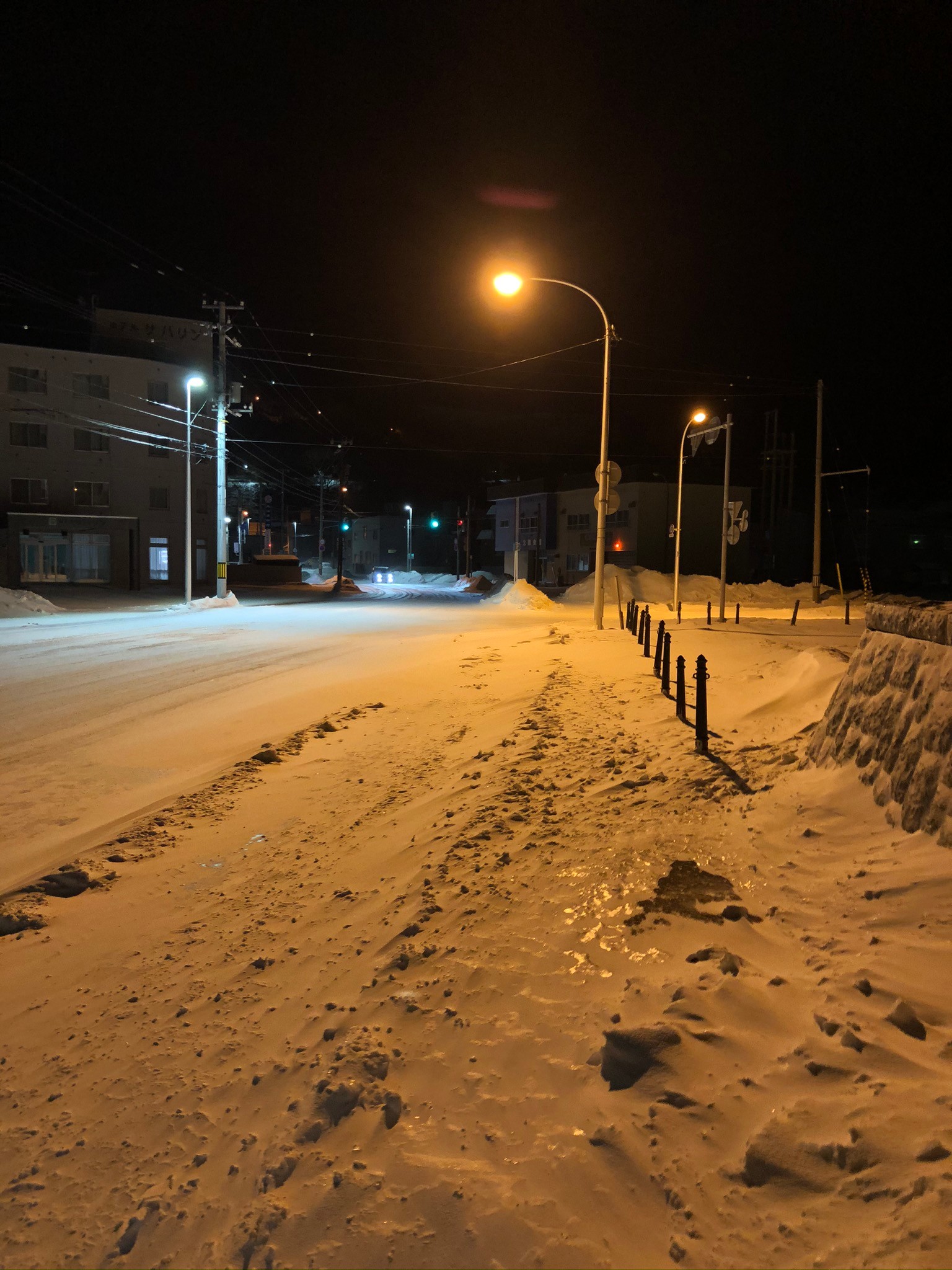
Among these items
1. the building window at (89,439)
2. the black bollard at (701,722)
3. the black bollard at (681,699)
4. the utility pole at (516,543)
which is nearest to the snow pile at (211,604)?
the building window at (89,439)

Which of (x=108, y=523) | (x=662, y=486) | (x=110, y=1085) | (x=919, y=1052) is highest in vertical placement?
(x=662, y=486)

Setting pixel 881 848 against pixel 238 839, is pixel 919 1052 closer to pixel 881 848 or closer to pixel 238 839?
pixel 881 848

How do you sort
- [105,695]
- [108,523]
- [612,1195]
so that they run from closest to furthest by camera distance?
1. [612,1195]
2. [105,695]
3. [108,523]

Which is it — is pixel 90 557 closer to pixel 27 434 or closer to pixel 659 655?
pixel 27 434

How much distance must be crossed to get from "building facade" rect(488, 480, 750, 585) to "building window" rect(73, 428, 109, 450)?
26.5 metres

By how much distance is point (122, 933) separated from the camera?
4.62 meters

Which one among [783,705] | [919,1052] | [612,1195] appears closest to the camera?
[612,1195]

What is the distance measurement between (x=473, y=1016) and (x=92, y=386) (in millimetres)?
51183

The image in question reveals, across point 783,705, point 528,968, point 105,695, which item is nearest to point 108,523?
point 105,695

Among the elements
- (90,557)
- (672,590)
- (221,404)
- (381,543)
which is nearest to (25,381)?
(90,557)

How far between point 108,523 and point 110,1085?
161ft

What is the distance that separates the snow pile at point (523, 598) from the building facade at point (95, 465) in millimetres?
18911

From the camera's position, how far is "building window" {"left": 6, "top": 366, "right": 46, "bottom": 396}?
146 ft

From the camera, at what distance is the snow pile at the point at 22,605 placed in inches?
1110
